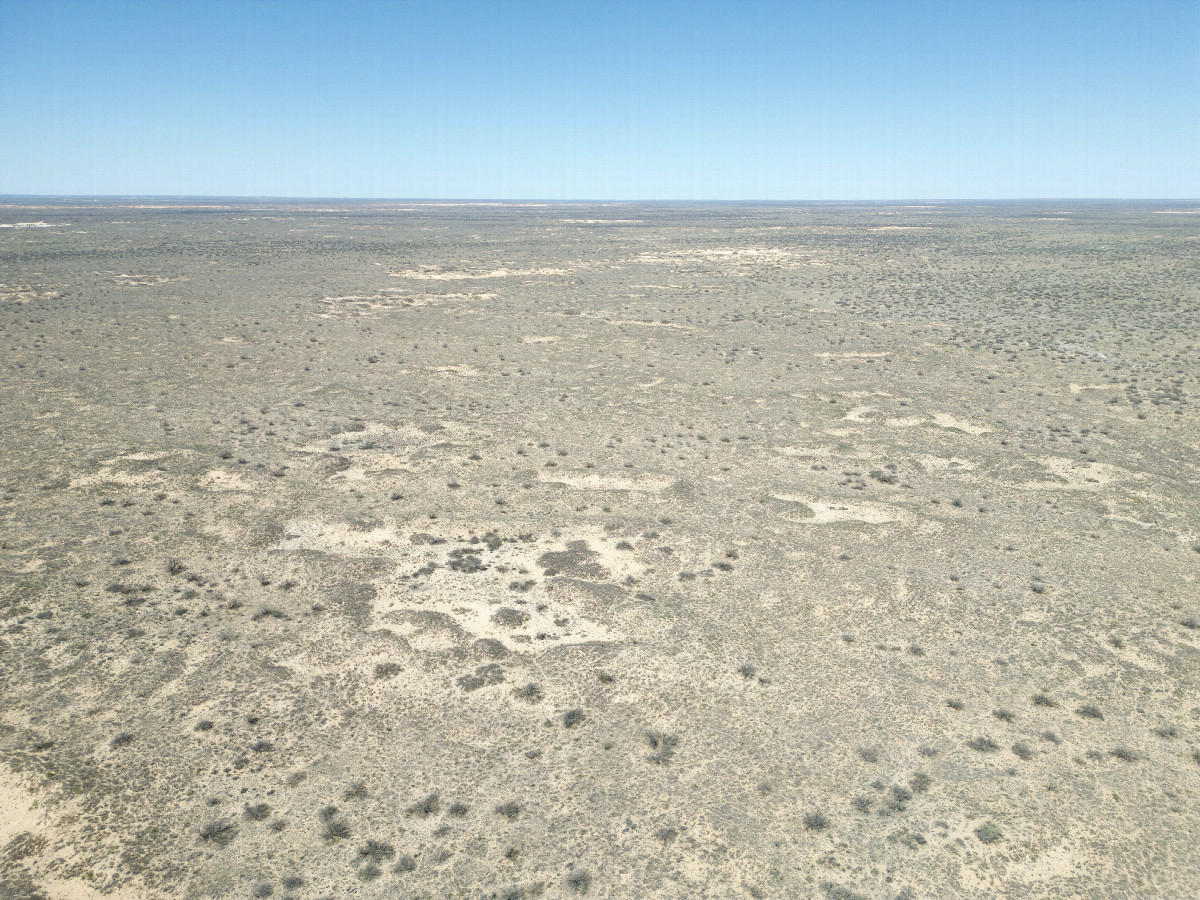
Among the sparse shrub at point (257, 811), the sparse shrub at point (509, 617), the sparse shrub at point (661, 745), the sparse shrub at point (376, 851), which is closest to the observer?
the sparse shrub at point (376, 851)

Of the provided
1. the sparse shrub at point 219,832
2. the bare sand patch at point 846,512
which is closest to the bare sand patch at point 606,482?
the bare sand patch at point 846,512

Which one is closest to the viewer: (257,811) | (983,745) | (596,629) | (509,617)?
(257,811)

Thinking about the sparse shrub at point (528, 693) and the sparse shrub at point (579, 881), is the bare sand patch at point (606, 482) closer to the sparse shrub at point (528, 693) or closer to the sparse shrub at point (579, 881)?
the sparse shrub at point (528, 693)

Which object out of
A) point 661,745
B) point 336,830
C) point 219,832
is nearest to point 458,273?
point 661,745

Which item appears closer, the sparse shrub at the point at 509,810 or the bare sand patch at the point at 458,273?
the sparse shrub at the point at 509,810

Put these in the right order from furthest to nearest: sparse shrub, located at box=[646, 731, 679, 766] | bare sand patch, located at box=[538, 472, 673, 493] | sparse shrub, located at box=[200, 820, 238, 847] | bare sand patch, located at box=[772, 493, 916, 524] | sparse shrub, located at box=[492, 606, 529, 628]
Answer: bare sand patch, located at box=[538, 472, 673, 493] → bare sand patch, located at box=[772, 493, 916, 524] → sparse shrub, located at box=[492, 606, 529, 628] → sparse shrub, located at box=[646, 731, 679, 766] → sparse shrub, located at box=[200, 820, 238, 847]

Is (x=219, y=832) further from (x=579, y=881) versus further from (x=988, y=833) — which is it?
(x=988, y=833)

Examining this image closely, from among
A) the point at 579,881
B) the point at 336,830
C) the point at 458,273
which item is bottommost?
the point at 579,881

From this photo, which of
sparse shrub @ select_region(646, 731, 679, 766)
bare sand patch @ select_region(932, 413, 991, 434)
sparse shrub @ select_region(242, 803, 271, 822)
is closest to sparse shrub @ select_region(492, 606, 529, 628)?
sparse shrub @ select_region(646, 731, 679, 766)

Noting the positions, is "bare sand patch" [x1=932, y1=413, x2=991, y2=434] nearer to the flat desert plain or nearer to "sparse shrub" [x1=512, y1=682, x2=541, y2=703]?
the flat desert plain
